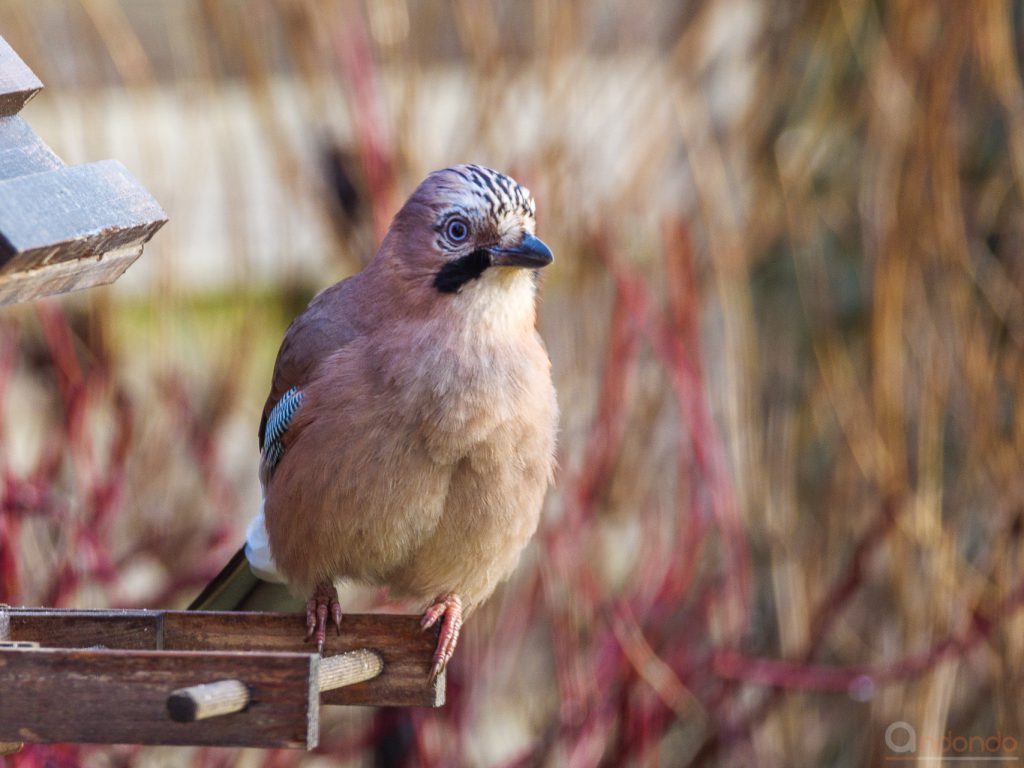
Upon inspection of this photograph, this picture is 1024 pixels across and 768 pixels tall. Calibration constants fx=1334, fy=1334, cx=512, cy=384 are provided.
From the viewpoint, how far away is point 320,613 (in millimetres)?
2879

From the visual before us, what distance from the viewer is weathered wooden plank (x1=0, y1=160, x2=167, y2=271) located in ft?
6.68

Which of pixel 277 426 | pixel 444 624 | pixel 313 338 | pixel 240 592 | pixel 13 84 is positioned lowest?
pixel 240 592

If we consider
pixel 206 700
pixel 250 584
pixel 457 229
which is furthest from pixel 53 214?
pixel 250 584

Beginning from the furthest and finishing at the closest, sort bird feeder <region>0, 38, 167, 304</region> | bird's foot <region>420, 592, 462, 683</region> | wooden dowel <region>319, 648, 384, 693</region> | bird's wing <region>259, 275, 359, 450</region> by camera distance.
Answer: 1. bird's wing <region>259, 275, 359, 450</region>
2. bird's foot <region>420, 592, 462, 683</region>
3. wooden dowel <region>319, 648, 384, 693</region>
4. bird feeder <region>0, 38, 167, 304</region>

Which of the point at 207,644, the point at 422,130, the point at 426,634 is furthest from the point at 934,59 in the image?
the point at 207,644

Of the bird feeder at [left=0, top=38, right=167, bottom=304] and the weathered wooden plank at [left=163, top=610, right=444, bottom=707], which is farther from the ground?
the bird feeder at [left=0, top=38, right=167, bottom=304]

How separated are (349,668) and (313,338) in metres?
0.92

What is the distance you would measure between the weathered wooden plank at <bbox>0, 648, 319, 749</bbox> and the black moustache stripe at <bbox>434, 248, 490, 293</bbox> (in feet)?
3.88

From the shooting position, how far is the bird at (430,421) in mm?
2863

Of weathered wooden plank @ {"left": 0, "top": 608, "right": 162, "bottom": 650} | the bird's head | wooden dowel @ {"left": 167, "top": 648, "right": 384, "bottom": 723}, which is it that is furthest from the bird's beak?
wooden dowel @ {"left": 167, "top": 648, "right": 384, "bottom": 723}

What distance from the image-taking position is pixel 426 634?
111 inches

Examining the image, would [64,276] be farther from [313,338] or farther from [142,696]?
[313,338]

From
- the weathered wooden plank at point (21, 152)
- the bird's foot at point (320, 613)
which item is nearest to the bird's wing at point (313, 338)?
the bird's foot at point (320, 613)

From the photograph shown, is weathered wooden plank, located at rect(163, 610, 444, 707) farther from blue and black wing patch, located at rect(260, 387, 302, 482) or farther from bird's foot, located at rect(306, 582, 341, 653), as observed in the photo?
blue and black wing patch, located at rect(260, 387, 302, 482)
